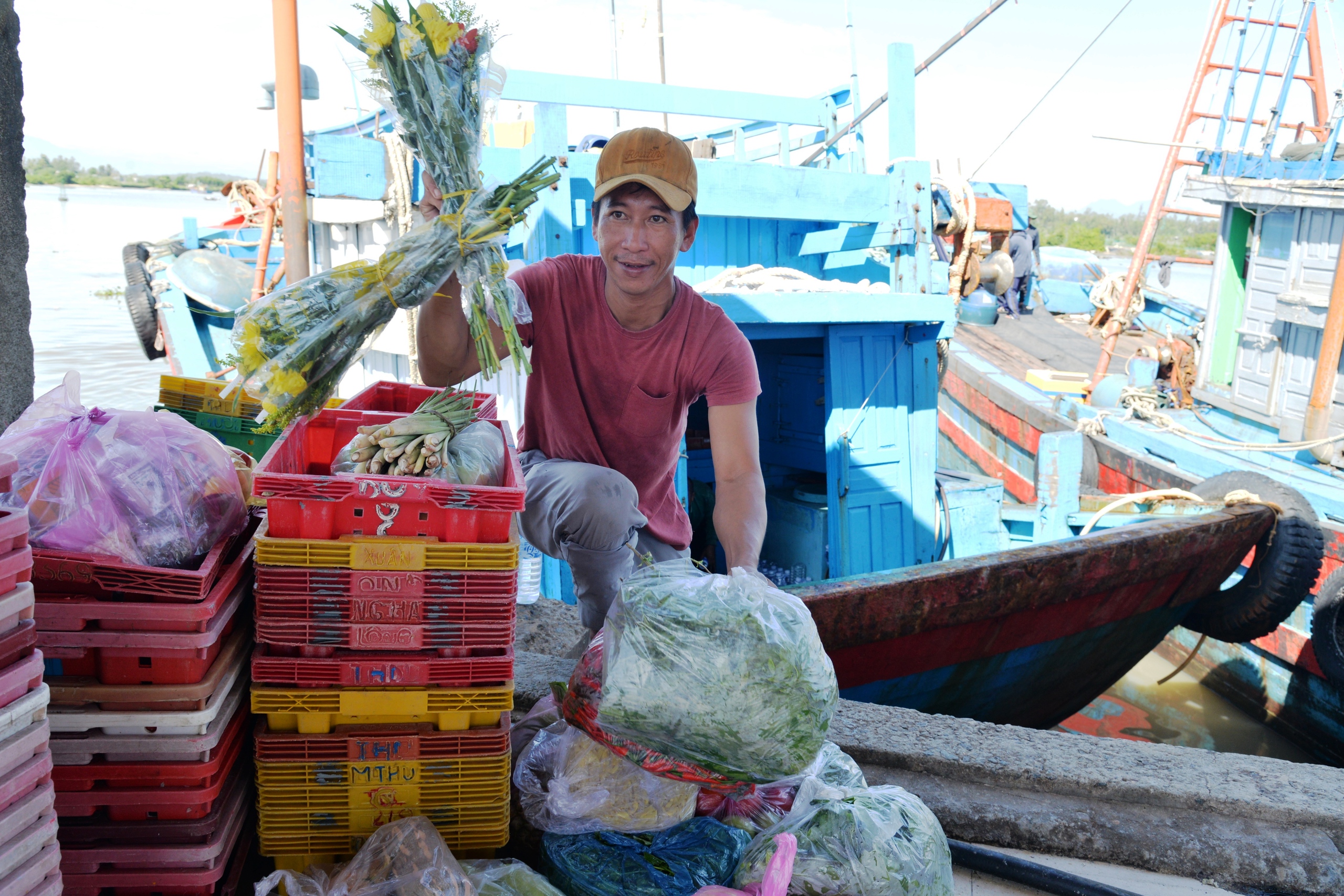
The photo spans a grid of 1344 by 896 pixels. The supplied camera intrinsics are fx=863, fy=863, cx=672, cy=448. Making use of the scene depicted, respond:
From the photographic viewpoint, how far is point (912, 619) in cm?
410

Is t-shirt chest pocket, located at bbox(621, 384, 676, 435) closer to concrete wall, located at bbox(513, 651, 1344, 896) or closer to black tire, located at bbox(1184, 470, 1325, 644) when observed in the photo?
concrete wall, located at bbox(513, 651, 1344, 896)

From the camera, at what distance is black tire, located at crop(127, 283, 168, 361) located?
34.8ft

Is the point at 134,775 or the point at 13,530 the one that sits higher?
the point at 13,530

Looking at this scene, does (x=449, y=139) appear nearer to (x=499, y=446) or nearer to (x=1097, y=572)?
(x=499, y=446)

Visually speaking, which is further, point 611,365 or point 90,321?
point 90,321

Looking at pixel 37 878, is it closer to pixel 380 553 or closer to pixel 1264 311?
pixel 380 553

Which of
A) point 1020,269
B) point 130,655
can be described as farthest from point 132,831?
point 1020,269

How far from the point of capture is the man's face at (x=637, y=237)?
2.42 meters

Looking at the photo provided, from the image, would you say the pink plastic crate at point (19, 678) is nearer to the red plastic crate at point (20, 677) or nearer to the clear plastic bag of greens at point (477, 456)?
the red plastic crate at point (20, 677)

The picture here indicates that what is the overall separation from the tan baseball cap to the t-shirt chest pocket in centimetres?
56

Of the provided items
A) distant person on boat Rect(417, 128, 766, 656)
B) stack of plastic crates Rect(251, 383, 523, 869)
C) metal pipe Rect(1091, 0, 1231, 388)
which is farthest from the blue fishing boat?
metal pipe Rect(1091, 0, 1231, 388)

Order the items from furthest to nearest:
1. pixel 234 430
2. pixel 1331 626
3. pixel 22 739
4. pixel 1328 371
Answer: pixel 1328 371, pixel 1331 626, pixel 234 430, pixel 22 739

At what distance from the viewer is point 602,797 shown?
1863 millimetres

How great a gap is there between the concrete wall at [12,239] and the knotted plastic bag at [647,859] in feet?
6.28
